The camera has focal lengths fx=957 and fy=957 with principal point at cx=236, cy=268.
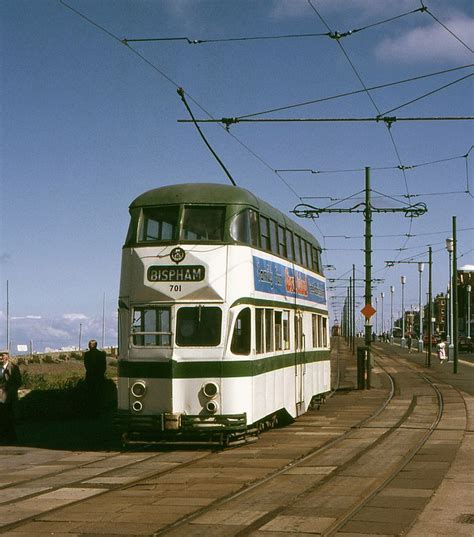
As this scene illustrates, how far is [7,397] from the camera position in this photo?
17.7 m

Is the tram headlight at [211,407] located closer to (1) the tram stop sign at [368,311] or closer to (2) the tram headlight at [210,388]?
(2) the tram headlight at [210,388]

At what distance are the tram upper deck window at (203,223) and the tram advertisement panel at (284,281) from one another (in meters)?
0.93

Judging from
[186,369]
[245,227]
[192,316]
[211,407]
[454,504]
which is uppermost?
[245,227]

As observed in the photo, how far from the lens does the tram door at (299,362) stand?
2133 centimetres

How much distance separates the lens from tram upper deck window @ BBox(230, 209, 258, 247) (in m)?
16.7

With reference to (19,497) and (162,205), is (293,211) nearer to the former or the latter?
(162,205)

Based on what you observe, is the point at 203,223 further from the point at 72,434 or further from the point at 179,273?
the point at 72,434

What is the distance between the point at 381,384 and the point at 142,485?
85.8 ft

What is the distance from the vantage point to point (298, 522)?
9.62m

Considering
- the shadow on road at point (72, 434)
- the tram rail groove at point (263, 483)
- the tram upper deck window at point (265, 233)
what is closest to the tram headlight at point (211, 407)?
the tram rail groove at point (263, 483)

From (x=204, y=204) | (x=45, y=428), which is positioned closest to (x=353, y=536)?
(x=204, y=204)

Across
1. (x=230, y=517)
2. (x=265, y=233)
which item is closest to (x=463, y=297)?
(x=265, y=233)

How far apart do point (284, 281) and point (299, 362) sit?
2661 mm

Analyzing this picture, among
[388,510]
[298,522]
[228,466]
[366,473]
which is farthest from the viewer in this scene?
[228,466]
